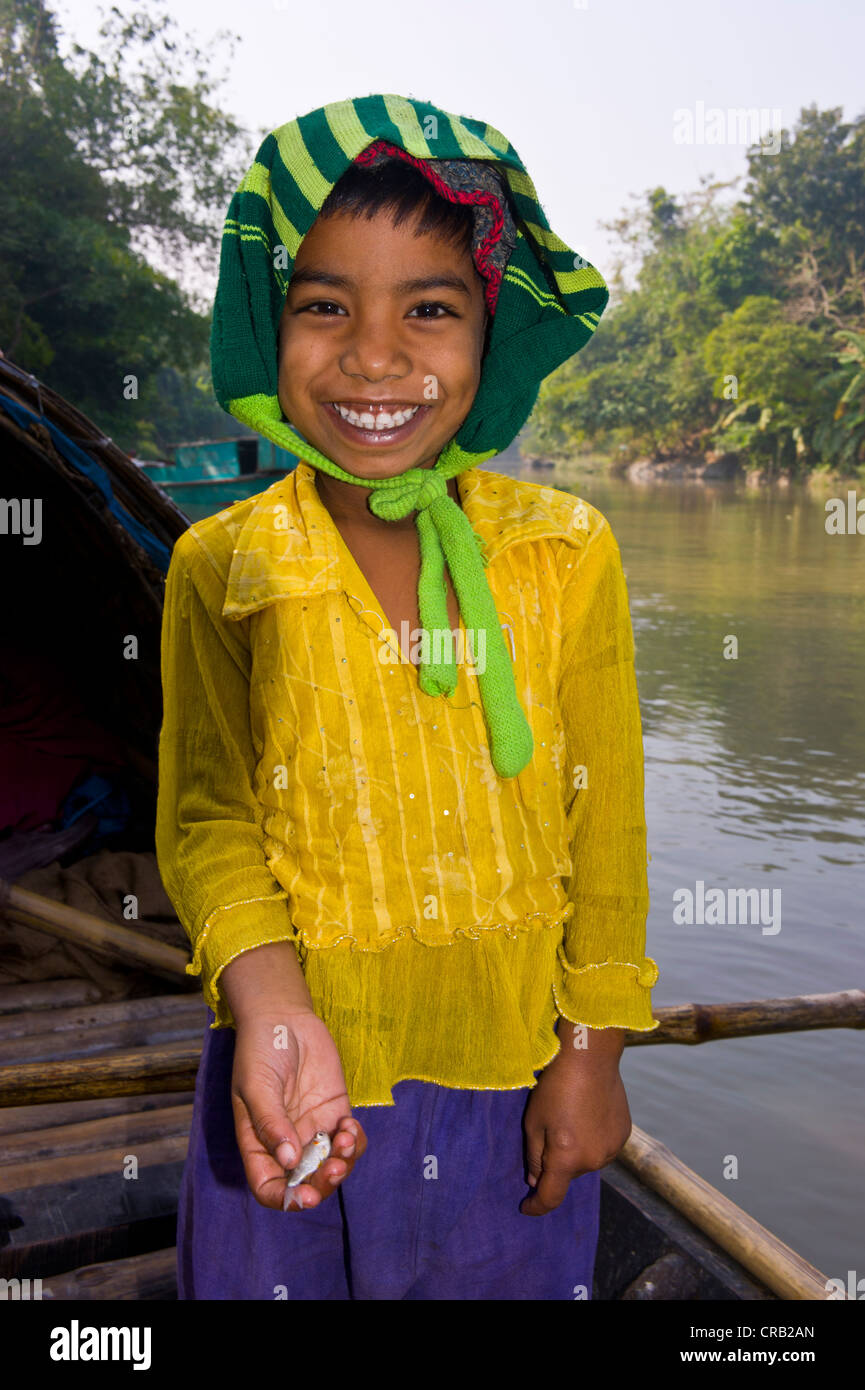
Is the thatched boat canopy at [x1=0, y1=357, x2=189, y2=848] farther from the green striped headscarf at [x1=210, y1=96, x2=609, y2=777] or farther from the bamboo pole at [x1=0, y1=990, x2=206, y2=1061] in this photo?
the green striped headscarf at [x1=210, y1=96, x2=609, y2=777]

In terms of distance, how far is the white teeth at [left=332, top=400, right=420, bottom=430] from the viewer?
3.76ft

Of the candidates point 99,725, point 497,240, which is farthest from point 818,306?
point 497,240

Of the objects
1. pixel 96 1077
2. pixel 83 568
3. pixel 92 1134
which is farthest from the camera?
pixel 83 568

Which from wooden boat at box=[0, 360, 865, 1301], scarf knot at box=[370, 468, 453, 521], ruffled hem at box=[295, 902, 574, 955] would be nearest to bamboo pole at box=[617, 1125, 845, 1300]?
wooden boat at box=[0, 360, 865, 1301]

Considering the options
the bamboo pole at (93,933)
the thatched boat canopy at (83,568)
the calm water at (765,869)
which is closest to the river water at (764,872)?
the calm water at (765,869)

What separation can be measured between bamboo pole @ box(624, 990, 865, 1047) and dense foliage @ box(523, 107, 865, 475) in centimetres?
2670

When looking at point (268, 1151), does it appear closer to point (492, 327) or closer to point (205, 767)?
point (205, 767)

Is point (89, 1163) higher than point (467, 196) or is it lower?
lower

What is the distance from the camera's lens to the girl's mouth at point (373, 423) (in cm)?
115

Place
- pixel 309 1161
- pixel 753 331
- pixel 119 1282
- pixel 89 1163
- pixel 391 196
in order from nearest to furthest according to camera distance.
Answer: pixel 309 1161 → pixel 391 196 → pixel 119 1282 → pixel 89 1163 → pixel 753 331

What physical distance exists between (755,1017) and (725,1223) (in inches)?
15.6

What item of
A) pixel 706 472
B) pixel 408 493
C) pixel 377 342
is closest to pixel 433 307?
pixel 377 342

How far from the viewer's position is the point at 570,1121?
1.14m
